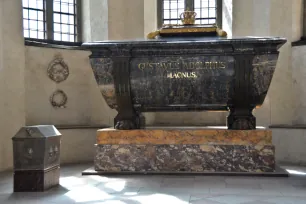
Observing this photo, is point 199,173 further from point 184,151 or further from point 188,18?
point 188,18

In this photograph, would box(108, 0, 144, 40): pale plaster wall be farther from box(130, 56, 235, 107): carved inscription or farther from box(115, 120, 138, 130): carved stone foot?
box(115, 120, 138, 130): carved stone foot

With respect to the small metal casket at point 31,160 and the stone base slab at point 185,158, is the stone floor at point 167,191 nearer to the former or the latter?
the small metal casket at point 31,160

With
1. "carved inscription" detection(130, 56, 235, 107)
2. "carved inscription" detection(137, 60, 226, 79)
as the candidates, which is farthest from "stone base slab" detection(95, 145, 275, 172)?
"carved inscription" detection(137, 60, 226, 79)

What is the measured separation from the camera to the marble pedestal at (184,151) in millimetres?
5602

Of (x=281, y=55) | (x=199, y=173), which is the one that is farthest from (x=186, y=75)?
(x=281, y=55)

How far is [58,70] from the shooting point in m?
7.80

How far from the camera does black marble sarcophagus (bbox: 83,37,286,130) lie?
5699mm

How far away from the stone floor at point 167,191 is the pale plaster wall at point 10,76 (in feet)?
3.55

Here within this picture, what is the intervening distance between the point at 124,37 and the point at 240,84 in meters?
3.19

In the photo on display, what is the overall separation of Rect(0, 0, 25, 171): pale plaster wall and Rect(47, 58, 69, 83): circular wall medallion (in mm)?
876

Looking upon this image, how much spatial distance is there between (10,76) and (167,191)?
3.45 metres

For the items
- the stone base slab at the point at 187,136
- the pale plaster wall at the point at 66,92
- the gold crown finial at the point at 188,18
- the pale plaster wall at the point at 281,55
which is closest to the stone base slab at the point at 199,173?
the stone base slab at the point at 187,136

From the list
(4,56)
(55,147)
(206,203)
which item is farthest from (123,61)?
(206,203)

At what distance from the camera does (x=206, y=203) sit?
3938mm
